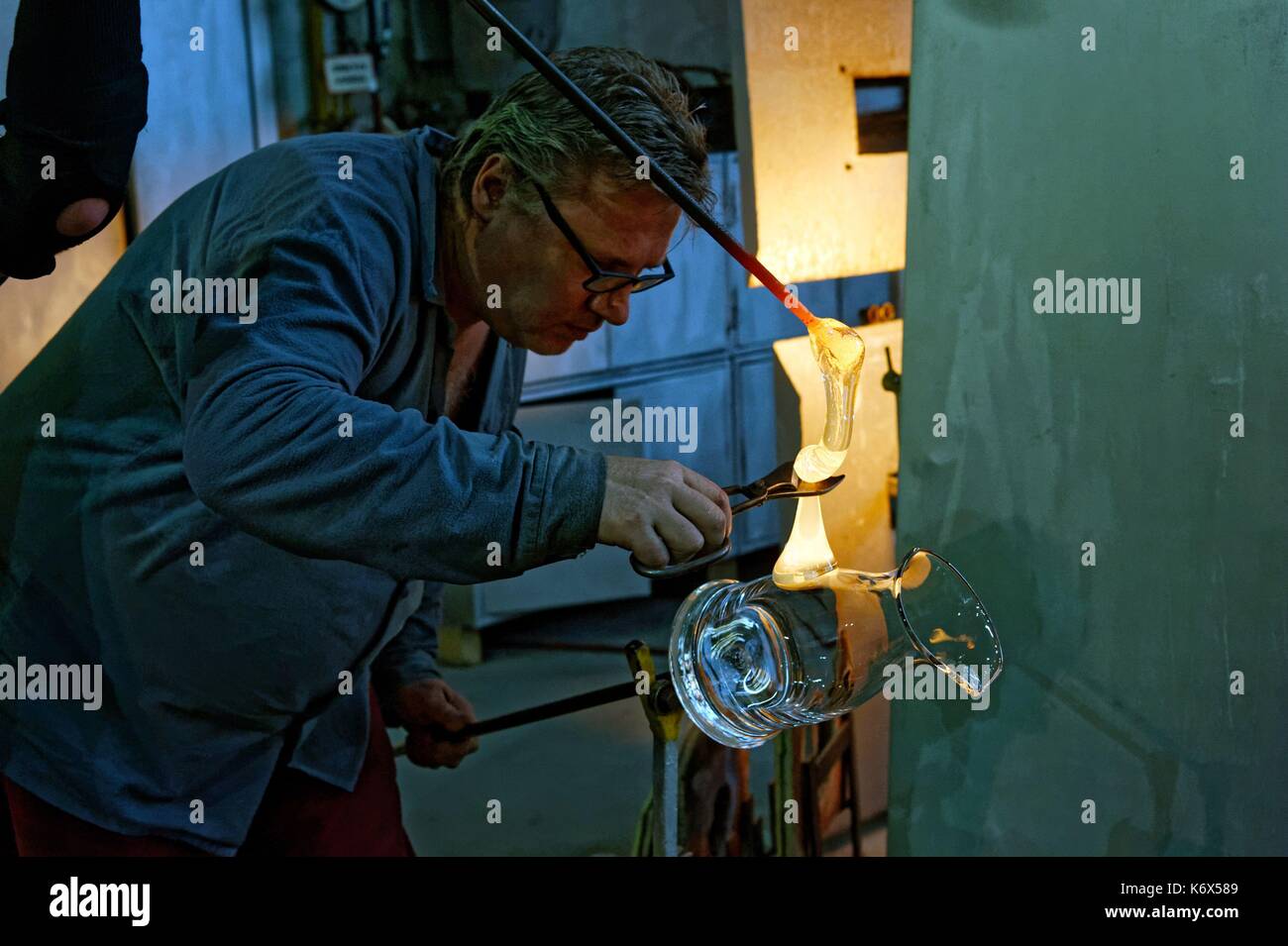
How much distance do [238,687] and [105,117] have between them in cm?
55

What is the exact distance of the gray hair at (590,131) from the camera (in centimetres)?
114

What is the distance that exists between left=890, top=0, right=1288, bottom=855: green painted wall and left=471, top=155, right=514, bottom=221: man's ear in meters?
0.44

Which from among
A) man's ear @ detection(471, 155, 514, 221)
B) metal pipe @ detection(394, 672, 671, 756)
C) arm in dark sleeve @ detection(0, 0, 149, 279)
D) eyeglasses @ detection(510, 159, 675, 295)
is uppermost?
arm in dark sleeve @ detection(0, 0, 149, 279)

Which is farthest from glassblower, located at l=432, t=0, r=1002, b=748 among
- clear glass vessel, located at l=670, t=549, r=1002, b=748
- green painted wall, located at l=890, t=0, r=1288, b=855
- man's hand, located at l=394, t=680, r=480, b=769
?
man's hand, located at l=394, t=680, r=480, b=769

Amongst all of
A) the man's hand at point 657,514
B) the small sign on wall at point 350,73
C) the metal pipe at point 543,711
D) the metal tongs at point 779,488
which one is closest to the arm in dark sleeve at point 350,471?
the man's hand at point 657,514

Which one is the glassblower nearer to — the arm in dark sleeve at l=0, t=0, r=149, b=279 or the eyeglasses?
the eyeglasses

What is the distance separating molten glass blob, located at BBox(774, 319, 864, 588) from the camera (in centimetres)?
119

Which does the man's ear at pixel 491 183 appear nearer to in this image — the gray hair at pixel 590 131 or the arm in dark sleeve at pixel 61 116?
the gray hair at pixel 590 131

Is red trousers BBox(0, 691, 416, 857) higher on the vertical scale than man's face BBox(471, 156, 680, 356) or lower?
lower

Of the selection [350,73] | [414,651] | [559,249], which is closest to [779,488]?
[559,249]

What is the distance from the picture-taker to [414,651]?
1.50 m

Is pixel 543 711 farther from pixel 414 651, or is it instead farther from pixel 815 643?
pixel 815 643

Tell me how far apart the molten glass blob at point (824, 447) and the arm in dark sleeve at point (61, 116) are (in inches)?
26.8
